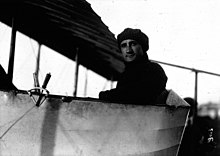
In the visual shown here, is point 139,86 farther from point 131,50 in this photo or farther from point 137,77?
point 131,50

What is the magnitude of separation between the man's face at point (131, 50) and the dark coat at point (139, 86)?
157 millimetres

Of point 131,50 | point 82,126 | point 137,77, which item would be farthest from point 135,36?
point 82,126

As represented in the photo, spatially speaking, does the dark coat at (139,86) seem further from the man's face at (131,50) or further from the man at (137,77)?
the man's face at (131,50)

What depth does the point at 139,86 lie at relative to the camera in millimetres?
2199

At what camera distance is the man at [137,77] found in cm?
213

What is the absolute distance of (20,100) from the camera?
1664mm

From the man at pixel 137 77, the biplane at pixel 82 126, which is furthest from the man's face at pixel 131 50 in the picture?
the biplane at pixel 82 126

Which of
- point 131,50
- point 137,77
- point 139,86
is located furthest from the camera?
point 131,50

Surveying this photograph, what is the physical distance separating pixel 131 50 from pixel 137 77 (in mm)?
458

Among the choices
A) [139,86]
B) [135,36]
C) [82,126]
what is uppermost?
[135,36]

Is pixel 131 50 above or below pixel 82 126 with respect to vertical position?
above

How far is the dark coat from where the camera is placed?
212 centimetres

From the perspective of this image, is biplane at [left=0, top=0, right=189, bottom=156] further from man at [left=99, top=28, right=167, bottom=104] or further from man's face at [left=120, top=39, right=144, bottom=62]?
man's face at [left=120, top=39, right=144, bottom=62]

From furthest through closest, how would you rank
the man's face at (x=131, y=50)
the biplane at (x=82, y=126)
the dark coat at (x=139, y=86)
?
the man's face at (x=131, y=50)
the dark coat at (x=139, y=86)
the biplane at (x=82, y=126)
